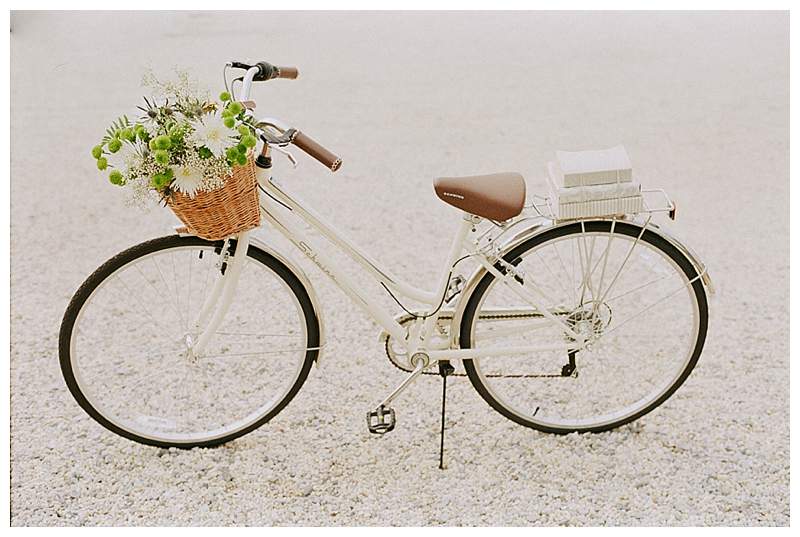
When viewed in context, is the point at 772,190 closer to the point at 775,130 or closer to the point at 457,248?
the point at 775,130

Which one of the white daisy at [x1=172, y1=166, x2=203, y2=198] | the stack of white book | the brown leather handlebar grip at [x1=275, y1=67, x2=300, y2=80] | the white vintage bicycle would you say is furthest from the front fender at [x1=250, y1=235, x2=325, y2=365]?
the stack of white book

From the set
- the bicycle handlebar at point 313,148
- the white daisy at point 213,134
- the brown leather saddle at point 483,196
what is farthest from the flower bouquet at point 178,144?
the brown leather saddle at point 483,196

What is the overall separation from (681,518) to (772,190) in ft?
9.52

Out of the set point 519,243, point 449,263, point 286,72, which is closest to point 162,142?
point 286,72

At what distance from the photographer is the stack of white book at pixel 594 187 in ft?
8.81

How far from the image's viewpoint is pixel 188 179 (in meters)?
2.37

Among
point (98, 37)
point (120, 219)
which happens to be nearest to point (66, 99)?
point (98, 37)

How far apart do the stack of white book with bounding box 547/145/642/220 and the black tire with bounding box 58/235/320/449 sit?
0.84m

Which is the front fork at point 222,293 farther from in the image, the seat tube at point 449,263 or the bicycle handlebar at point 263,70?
the seat tube at point 449,263

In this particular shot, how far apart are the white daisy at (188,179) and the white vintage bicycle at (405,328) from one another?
0.23 m

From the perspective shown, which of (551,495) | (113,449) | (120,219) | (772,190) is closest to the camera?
(551,495)

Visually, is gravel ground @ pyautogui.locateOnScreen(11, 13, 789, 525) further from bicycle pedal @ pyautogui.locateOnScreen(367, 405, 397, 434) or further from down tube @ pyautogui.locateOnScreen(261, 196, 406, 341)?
down tube @ pyautogui.locateOnScreen(261, 196, 406, 341)

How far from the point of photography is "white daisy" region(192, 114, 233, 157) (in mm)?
2342

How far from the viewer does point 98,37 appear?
309 inches
